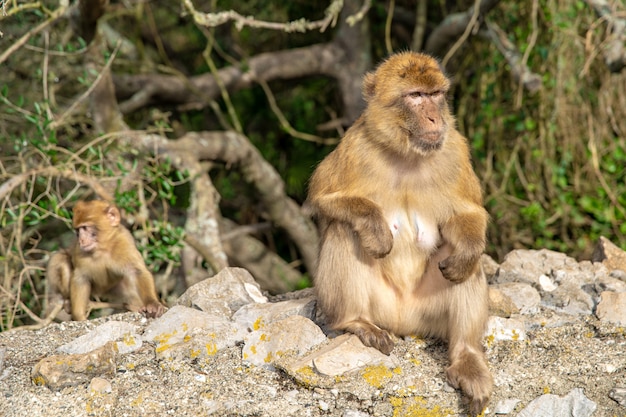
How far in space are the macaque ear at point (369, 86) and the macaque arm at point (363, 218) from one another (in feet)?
1.80

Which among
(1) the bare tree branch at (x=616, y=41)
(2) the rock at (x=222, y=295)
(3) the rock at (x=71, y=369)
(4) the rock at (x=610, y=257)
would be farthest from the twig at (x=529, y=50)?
(3) the rock at (x=71, y=369)

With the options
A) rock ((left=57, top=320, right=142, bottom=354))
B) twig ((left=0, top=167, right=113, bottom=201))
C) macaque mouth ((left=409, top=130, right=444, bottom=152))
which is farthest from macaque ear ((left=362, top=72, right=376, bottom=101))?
twig ((left=0, top=167, right=113, bottom=201))

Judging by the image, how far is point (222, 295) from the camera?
4.24m

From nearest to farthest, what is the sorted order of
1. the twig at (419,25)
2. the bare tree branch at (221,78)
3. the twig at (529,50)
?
the twig at (529,50)
the bare tree branch at (221,78)
the twig at (419,25)

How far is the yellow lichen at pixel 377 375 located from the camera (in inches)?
135

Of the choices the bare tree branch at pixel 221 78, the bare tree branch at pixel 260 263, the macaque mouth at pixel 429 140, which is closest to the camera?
the macaque mouth at pixel 429 140

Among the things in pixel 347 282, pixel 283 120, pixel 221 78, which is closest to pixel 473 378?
pixel 347 282

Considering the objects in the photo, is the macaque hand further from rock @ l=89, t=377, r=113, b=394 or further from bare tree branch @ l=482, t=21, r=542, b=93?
bare tree branch @ l=482, t=21, r=542, b=93

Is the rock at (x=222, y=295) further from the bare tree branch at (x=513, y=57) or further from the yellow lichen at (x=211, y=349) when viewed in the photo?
the bare tree branch at (x=513, y=57)

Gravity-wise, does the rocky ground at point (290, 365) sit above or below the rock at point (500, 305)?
below

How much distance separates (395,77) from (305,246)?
14.0ft

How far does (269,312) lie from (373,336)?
1.98 ft

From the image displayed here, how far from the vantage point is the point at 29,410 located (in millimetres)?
3229

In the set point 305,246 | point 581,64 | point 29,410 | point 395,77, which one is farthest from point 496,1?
point 29,410
